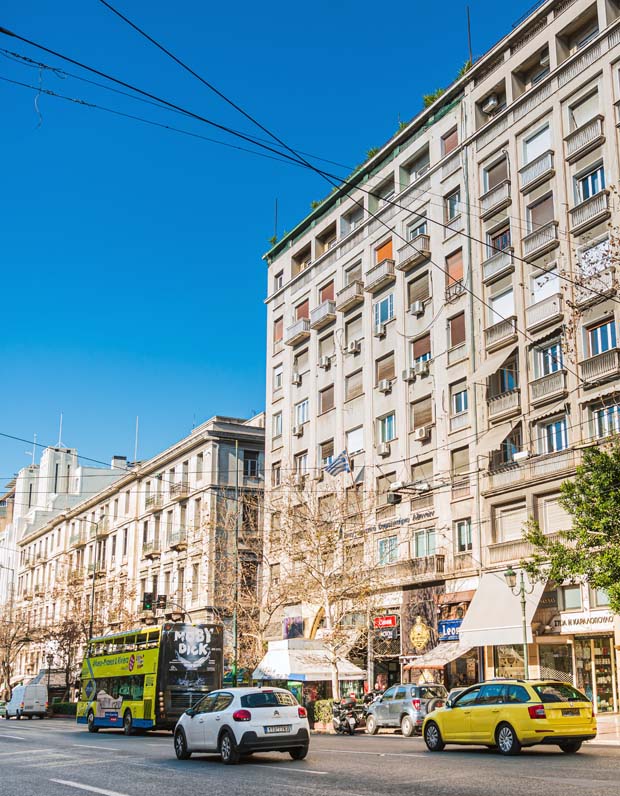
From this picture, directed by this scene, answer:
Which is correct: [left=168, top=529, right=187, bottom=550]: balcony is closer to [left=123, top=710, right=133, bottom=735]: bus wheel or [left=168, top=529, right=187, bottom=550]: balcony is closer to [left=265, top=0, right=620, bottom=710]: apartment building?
[left=265, top=0, right=620, bottom=710]: apartment building

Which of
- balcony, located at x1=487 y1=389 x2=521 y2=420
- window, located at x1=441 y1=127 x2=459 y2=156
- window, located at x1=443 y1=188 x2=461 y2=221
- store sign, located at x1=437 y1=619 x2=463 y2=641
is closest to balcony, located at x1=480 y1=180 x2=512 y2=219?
window, located at x1=443 y1=188 x2=461 y2=221

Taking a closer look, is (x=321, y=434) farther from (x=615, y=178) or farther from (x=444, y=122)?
(x=615, y=178)

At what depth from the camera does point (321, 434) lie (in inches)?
1858

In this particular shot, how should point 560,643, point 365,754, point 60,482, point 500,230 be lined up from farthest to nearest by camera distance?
point 60,482, point 500,230, point 560,643, point 365,754

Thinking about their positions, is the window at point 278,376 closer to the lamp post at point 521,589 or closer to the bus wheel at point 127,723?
the lamp post at point 521,589

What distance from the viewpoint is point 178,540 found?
193 feet

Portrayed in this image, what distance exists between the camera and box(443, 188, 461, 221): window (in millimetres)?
39500

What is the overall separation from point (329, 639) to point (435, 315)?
1450cm

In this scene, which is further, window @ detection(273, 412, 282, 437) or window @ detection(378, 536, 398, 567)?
window @ detection(273, 412, 282, 437)

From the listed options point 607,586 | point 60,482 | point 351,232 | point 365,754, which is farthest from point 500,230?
point 60,482

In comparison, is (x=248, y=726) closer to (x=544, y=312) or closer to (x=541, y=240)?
(x=544, y=312)

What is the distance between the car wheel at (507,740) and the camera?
55.0ft

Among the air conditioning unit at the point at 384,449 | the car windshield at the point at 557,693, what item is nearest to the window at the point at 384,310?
the air conditioning unit at the point at 384,449

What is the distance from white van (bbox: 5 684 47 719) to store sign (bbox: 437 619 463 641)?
2920 centimetres
